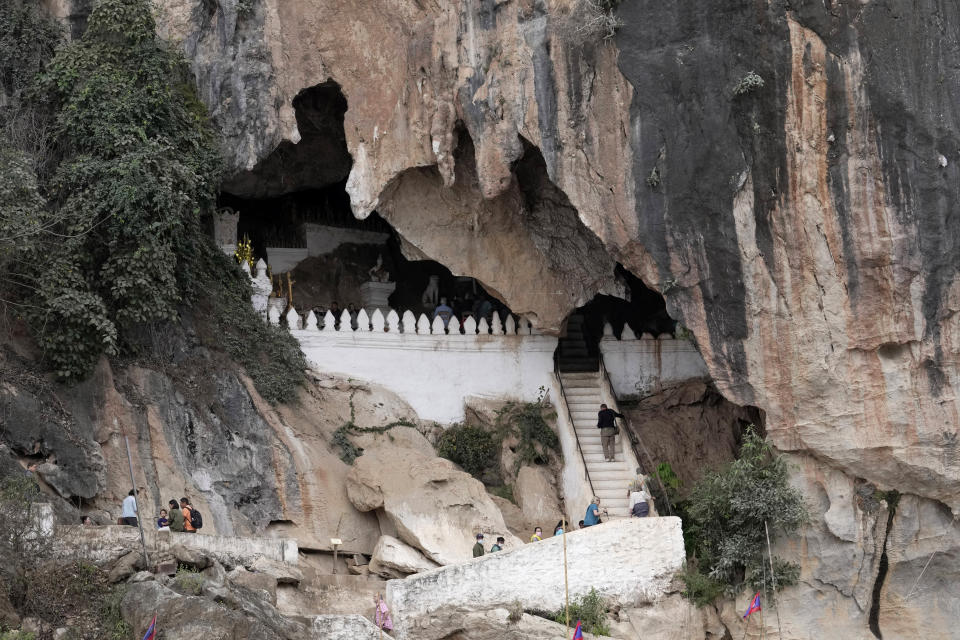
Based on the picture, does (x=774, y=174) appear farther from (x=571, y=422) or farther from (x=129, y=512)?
(x=129, y=512)

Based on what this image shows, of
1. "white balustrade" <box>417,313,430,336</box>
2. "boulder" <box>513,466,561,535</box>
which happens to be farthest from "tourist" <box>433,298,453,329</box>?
"boulder" <box>513,466,561,535</box>

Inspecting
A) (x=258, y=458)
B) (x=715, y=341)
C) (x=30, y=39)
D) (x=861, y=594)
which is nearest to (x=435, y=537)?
(x=258, y=458)

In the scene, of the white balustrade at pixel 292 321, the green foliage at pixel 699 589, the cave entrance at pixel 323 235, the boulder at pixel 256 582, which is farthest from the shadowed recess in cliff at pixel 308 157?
the green foliage at pixel 699 589

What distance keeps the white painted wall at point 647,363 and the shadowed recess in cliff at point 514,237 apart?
1600 mm

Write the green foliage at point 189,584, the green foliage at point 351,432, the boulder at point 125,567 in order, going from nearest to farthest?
the green foliage at point 189,584 < the boulder at point 125,567 < the green foliage at point 351,432

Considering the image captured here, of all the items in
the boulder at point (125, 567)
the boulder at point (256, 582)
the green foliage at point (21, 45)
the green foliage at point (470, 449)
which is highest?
the green foliage at point (21, 45)

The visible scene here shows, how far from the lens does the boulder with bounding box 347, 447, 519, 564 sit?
22.0 meters

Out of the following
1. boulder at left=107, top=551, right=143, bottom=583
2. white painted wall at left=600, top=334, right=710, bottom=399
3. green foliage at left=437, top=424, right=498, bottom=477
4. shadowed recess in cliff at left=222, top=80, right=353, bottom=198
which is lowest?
boulder at left=107, top=551, right=143, bottom=583

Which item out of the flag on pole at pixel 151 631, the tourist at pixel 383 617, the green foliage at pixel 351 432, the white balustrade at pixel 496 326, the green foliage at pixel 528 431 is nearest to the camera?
the flag on pole at pixel 151 631

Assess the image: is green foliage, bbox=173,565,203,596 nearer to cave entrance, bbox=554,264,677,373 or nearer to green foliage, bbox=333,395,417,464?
green foliage, bbox=333,395,417,464

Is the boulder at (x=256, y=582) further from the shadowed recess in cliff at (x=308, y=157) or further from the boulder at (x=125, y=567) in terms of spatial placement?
the shadowed recess in cliff at (x=308, y=157)

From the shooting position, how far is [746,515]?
22.4 meters

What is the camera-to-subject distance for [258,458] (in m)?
22.6

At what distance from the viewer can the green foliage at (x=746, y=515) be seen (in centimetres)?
2230
